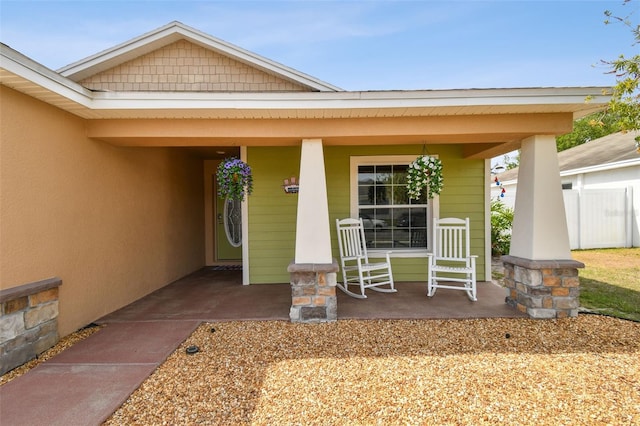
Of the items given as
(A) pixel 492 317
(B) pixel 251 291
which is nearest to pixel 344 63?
(B) pixel 251 291

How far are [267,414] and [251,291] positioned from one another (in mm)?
2952

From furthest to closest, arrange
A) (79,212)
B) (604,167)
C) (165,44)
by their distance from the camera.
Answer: (604,167) < (165,44) < (79,212)

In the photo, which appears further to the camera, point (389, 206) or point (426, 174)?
point (389, 206)

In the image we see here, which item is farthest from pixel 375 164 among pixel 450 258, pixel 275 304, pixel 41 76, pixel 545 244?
pixel 41 76

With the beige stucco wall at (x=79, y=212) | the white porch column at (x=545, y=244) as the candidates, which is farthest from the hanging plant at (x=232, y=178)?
the white porch column at (x=545, y=244)

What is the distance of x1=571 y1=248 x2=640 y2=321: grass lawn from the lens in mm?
3938

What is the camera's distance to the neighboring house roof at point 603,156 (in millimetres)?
8820

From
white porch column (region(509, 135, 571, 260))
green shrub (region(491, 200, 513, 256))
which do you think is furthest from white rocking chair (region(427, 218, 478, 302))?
green shrub (region(491, 200, 513, 256))

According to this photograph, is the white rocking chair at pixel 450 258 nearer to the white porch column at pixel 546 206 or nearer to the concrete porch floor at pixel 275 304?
the concrete porch floor at pixel 275 304

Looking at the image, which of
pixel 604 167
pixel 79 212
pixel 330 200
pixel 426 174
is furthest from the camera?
pixel 604 167

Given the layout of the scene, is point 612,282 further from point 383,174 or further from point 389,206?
point 383,174

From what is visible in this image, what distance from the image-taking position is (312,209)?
11.9 feet

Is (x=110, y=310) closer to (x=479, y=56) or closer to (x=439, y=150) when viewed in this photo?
(x=439, y=150)

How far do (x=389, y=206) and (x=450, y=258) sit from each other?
1249mm
